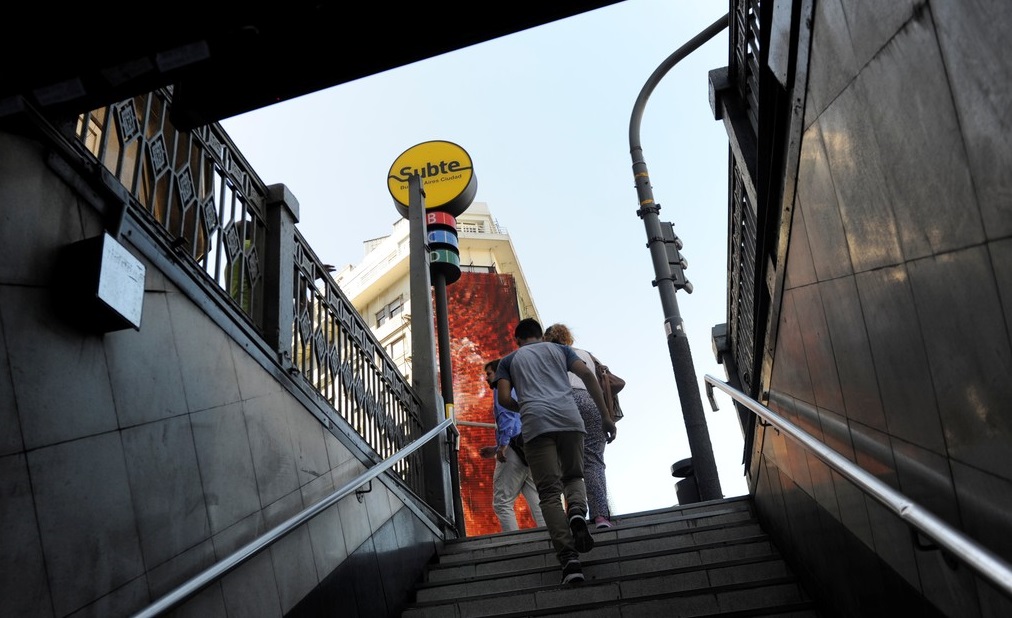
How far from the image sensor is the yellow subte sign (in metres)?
11.7

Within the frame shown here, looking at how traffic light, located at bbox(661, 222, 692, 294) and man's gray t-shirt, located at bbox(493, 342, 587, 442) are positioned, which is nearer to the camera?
man's gray t-shirt, located at bbox(493, 342, 587, 442)

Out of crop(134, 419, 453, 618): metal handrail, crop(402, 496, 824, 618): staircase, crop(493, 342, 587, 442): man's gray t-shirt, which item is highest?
crop(493, 342, 587, 442): man's gray t-shirt

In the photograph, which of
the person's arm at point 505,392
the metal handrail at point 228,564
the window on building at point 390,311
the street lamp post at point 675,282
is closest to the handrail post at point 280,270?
the metal handrail at point 228,564

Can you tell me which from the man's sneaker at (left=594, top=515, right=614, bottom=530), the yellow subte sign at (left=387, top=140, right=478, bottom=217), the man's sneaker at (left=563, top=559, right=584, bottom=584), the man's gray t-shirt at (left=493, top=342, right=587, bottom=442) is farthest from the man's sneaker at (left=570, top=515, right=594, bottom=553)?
the yellow subte sign at (left=387, top=140, right=478, bottom=217)

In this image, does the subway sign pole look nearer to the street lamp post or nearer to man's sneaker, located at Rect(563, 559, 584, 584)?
the street lamp post

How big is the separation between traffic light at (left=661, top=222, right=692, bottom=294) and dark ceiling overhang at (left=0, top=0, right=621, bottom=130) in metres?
5.45

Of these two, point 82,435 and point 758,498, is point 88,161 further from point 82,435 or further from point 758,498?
point 758,498

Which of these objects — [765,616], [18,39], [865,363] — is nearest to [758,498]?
[765,616]

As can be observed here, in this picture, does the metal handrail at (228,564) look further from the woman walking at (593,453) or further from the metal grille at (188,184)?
the woman walking at (593,453)

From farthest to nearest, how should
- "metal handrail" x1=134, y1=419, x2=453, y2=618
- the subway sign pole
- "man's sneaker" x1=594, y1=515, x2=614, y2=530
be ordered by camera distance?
the subway sign pole, "man's sneaker" x1=594, y1=515, x2=614, y2=530, "metal handrail" x1=134, y1=419, x2=453, y2=618

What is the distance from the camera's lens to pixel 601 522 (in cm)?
638

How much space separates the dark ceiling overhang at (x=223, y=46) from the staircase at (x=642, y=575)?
3.24 m

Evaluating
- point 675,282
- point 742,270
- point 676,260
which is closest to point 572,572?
point 742,270

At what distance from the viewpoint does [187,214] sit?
160 inches
